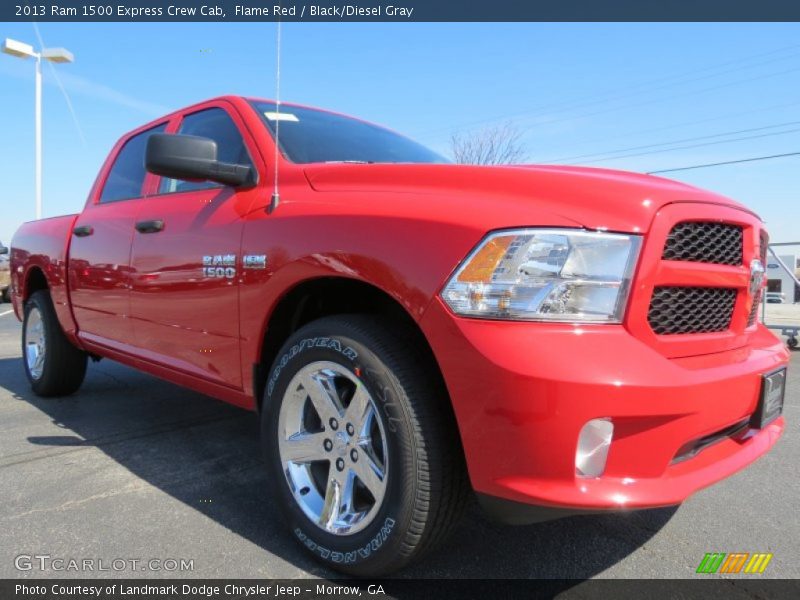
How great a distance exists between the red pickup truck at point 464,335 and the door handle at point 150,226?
13.2 inches

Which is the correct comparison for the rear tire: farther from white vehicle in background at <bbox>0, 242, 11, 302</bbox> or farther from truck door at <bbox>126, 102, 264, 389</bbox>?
white vehicle in background at <bbox>0, 242, 11, 302</bbox>

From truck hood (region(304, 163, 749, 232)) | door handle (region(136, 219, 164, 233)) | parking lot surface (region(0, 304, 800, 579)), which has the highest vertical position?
truck hood (region(304, 163, 749, 232))

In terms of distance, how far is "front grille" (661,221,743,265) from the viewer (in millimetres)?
1796

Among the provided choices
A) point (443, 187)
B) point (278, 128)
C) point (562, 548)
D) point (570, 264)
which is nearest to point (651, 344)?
point (570, 264)

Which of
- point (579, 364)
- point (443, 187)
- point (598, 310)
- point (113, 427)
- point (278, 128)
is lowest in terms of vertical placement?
point (113, 427)

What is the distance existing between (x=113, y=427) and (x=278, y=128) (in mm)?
2314

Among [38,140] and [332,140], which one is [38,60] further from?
[332,140]

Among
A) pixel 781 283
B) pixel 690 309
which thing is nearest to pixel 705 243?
pixel 690 309

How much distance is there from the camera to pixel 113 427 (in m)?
3.79

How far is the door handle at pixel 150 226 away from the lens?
2992 mm

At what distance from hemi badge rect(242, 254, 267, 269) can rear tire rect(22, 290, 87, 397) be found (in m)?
2.74

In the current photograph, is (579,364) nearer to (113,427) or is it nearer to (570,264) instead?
(570,264)

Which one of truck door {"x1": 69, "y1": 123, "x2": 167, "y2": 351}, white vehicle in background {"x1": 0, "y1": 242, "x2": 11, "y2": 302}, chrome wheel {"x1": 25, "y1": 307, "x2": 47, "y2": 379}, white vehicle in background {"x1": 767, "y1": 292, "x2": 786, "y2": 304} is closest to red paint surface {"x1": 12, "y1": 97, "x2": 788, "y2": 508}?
truck door {"x1": 69, "y1": 123, "x2": 167, "y2": 351}
